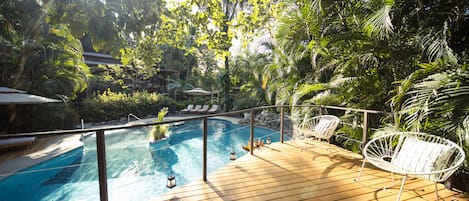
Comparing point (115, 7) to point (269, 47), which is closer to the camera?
point (115, 7)

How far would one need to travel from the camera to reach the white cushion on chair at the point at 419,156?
226 cm

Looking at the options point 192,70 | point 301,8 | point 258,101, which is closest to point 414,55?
point 301,8

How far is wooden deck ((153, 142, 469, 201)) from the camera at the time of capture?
2480 mm

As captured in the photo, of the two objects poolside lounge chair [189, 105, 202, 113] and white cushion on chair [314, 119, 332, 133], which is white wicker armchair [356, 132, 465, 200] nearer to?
white cushion on chair [314, 119, 332, 133]

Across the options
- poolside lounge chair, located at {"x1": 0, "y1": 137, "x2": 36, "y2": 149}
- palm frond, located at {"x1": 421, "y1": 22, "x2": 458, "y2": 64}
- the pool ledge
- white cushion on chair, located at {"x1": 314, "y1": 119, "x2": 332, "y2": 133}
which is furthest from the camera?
poolside lounge chair, located at {"x1": 0, "y1": 137, "x2": 36, "y2": 149}

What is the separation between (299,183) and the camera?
281 centimetres

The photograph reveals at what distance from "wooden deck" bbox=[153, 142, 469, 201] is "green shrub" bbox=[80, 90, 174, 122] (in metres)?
10.7

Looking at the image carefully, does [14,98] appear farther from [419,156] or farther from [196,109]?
[196,109]

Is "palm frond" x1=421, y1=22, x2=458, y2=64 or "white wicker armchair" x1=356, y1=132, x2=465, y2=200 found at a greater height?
"palm frond" x1=421, y1=22, x2=458, y2=64

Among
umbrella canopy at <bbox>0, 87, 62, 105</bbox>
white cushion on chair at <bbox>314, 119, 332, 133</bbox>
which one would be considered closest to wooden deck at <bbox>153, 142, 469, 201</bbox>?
white cushion on chair at <bbox>314, 119, 332, 133</bbox>

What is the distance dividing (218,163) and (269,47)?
629 centimetres

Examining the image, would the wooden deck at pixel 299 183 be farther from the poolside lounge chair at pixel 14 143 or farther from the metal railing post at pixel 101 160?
the poolside lounge chair at pixel 14 143

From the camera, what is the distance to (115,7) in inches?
93.9

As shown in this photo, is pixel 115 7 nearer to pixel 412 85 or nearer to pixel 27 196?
pixel 412 85
